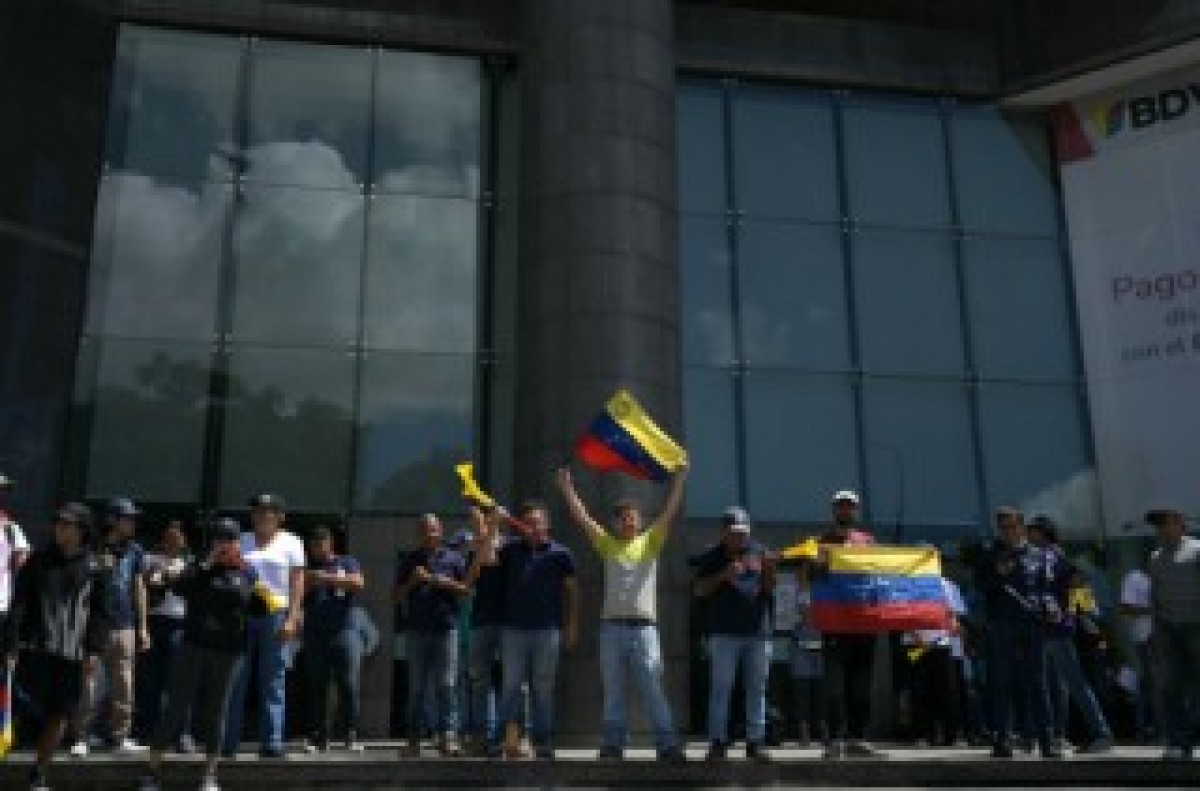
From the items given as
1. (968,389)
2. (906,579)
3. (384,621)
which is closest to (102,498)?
(384,621)

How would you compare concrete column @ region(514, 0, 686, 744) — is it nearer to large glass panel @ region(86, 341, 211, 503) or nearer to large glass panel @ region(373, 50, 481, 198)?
large glass panel @ region(373, 50, 481, 198)

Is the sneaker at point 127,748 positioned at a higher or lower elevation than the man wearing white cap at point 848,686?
lower

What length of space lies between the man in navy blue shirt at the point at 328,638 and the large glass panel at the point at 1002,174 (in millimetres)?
11315

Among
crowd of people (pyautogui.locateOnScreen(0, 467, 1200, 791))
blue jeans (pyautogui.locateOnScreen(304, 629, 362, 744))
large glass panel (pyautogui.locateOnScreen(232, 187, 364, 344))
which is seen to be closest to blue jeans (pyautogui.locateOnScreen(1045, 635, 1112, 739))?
crowd of people (pyautogui.locateOnScreen(0, 467, 1200, 791))

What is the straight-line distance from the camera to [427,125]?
1684cm

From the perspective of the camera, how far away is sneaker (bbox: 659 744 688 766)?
8.44 metres

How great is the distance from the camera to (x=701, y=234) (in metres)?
17.0

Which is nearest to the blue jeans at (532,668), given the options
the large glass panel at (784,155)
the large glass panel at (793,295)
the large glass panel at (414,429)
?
the large glass panel at (414,429)

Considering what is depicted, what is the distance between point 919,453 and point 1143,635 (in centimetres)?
435

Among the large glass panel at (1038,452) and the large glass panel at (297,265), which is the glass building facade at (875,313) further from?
the large glass panel at (297,265)

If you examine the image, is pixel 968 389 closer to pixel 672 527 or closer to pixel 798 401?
pixel 798 401

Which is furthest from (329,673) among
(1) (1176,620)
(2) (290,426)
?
(1) (1176,620)

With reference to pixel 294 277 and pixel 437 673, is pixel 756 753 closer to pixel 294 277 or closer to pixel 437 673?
pixel 437 673

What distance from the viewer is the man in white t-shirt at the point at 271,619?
8633 mm
